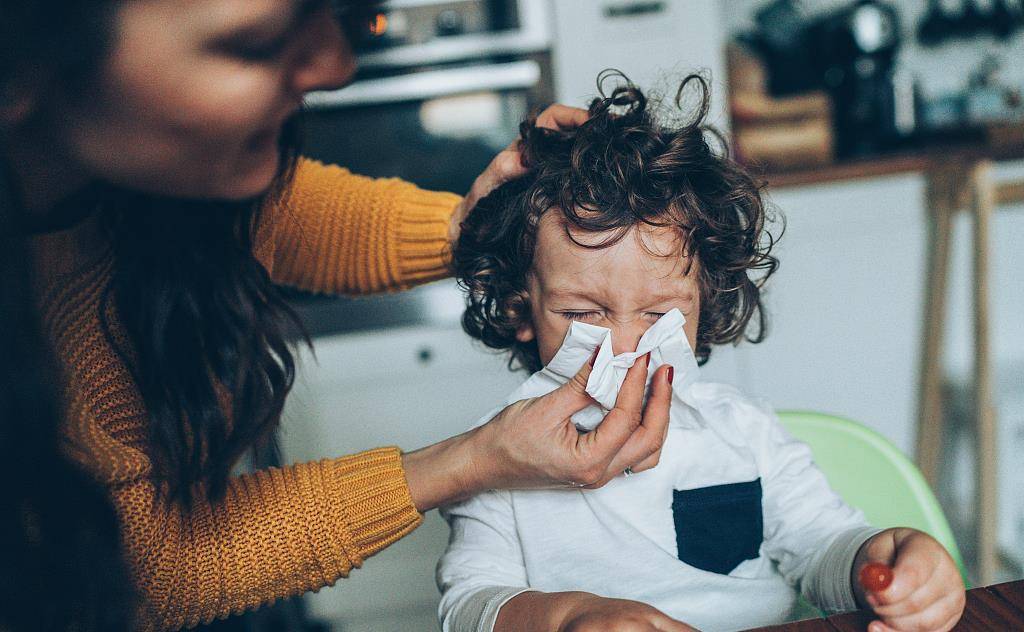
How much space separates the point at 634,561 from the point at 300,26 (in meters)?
0.62

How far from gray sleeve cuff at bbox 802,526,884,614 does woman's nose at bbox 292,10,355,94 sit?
609mm

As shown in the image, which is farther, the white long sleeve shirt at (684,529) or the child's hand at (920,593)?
the white long sleeve shirt at (684,529)

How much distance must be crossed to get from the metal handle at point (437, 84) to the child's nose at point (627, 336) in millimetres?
1155

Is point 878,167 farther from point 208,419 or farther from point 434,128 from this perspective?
point 208,419

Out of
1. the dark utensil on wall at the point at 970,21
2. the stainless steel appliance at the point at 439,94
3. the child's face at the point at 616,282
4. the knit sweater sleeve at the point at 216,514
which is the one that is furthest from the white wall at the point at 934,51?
the knit sweater sleeve at the point at 216,514

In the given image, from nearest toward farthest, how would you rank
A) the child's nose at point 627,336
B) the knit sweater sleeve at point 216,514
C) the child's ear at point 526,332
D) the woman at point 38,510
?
the woman at point 38,510 → the knit sweater sleeve at point 216,514 → the child's nose at point 627,336 → the child's ear at point 526,332

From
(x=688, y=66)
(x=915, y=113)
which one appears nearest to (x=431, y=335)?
(x=688, y=66)

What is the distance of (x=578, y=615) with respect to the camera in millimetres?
618

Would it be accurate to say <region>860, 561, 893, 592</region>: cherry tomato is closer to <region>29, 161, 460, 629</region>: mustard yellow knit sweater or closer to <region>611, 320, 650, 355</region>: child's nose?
<region>611, 320, 650, 355</region>: child's nose

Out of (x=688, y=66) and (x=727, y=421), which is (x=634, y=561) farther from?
(x=688, y=66)

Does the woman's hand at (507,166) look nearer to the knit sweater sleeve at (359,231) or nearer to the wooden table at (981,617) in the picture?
the knit sweater sleeve at (359,231)

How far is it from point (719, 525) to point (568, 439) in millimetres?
229

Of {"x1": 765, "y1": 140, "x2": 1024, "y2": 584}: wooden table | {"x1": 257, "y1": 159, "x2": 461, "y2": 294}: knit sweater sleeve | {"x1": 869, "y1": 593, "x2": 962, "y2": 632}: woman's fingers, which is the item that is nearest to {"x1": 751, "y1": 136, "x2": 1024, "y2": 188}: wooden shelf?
{"x1": 765, "y1": 140, "x2": 1024, "y2": 584}: wooden table

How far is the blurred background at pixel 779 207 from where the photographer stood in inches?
71.4
